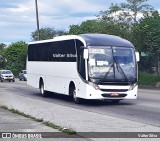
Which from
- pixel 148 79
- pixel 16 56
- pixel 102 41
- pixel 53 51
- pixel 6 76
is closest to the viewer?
pixel 102 41

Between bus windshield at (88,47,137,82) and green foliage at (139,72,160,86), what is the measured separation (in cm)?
1954

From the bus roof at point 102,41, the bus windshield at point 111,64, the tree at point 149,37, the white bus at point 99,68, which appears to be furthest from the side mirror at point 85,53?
the tree at point 149,37

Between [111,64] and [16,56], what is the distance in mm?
75602

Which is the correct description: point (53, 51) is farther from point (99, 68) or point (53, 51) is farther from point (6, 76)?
point (6, 76)

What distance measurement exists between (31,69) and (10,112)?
13.6m

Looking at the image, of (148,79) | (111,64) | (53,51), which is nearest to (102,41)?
(111,64)

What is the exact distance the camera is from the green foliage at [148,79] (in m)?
40.3

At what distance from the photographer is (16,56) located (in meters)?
94.8

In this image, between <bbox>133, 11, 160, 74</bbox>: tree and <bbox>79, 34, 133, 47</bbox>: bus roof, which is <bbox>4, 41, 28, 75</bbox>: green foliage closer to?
<bbox>133, 11, 160, 74</bbox>: tree

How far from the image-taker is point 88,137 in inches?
436

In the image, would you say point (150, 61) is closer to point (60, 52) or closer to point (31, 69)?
point (31, 69)

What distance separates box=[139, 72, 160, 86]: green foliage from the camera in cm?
4031

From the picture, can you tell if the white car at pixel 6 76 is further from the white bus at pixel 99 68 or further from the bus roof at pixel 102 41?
the bus roof at pixel 102 41

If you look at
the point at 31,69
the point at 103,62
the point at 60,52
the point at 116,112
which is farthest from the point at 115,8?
the point at 116,112
